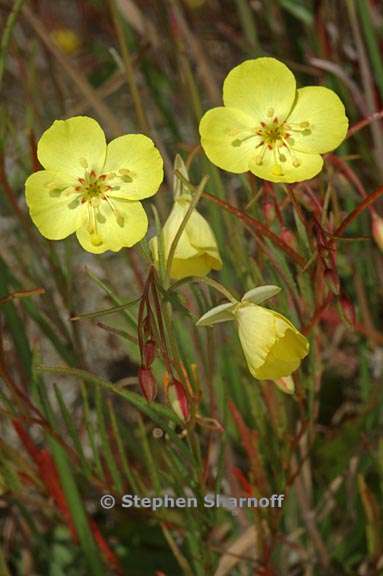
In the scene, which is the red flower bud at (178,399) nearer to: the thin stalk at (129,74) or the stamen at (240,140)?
the stamen at (240,140)

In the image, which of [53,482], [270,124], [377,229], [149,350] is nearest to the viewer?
[149,350]

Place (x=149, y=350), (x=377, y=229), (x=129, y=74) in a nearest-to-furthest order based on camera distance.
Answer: (x=149, y=350)
(x=377, y=229)
(x=129, y=74)

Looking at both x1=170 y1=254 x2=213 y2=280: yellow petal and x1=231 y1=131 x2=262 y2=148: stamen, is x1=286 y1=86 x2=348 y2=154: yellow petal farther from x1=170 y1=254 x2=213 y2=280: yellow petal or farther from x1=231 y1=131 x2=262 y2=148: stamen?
x1=170 y1=254 x2=213 y2=280: yellow petal

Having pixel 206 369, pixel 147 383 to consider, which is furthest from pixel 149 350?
pixel 206 369

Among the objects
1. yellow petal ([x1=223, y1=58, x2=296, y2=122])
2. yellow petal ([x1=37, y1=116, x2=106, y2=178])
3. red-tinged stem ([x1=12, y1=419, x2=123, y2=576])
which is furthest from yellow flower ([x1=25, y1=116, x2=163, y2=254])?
red-tinged stem ([x1=12, y1=419, x2=123, y2=576])

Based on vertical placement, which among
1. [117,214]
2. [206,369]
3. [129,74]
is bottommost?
[206,369]

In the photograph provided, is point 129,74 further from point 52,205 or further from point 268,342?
point 268,342
